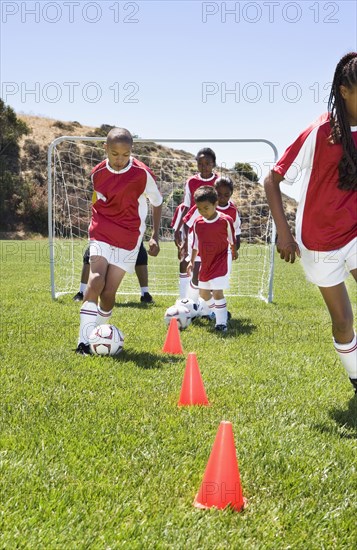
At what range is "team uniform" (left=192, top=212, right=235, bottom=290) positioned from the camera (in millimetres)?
7355

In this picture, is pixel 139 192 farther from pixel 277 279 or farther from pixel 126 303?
pixel 277 279

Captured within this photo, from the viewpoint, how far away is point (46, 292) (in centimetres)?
1027

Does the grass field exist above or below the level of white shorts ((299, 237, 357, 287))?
below

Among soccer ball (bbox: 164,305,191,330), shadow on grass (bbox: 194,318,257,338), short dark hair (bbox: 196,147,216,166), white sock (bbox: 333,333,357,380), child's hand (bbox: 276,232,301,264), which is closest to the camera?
child's hand (bbox: 276,232,301,264)

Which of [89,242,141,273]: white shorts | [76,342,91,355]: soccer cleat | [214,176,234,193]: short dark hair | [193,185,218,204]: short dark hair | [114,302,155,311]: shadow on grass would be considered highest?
[214,176,234,193]: short dark hair

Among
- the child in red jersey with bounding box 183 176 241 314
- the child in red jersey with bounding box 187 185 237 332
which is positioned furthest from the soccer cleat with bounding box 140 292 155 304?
the child in red jersey with bounding box 187 185 237 332

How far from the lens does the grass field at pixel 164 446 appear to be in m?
2.37

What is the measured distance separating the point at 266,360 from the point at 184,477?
257 cm

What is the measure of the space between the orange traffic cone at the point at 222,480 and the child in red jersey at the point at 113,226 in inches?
121

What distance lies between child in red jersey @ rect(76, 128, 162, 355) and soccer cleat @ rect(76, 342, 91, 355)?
0.21 m

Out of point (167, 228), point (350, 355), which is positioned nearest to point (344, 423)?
point (350, 355)

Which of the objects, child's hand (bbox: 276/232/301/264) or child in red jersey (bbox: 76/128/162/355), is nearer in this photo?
child's hand (bbox: 276/232/301/264)

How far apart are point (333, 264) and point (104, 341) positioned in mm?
2183

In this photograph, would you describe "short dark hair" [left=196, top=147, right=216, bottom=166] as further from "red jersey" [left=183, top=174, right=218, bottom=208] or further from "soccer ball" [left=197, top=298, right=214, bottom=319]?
"soccer ball" [left=197, top=298, right=214, bottom=319]
